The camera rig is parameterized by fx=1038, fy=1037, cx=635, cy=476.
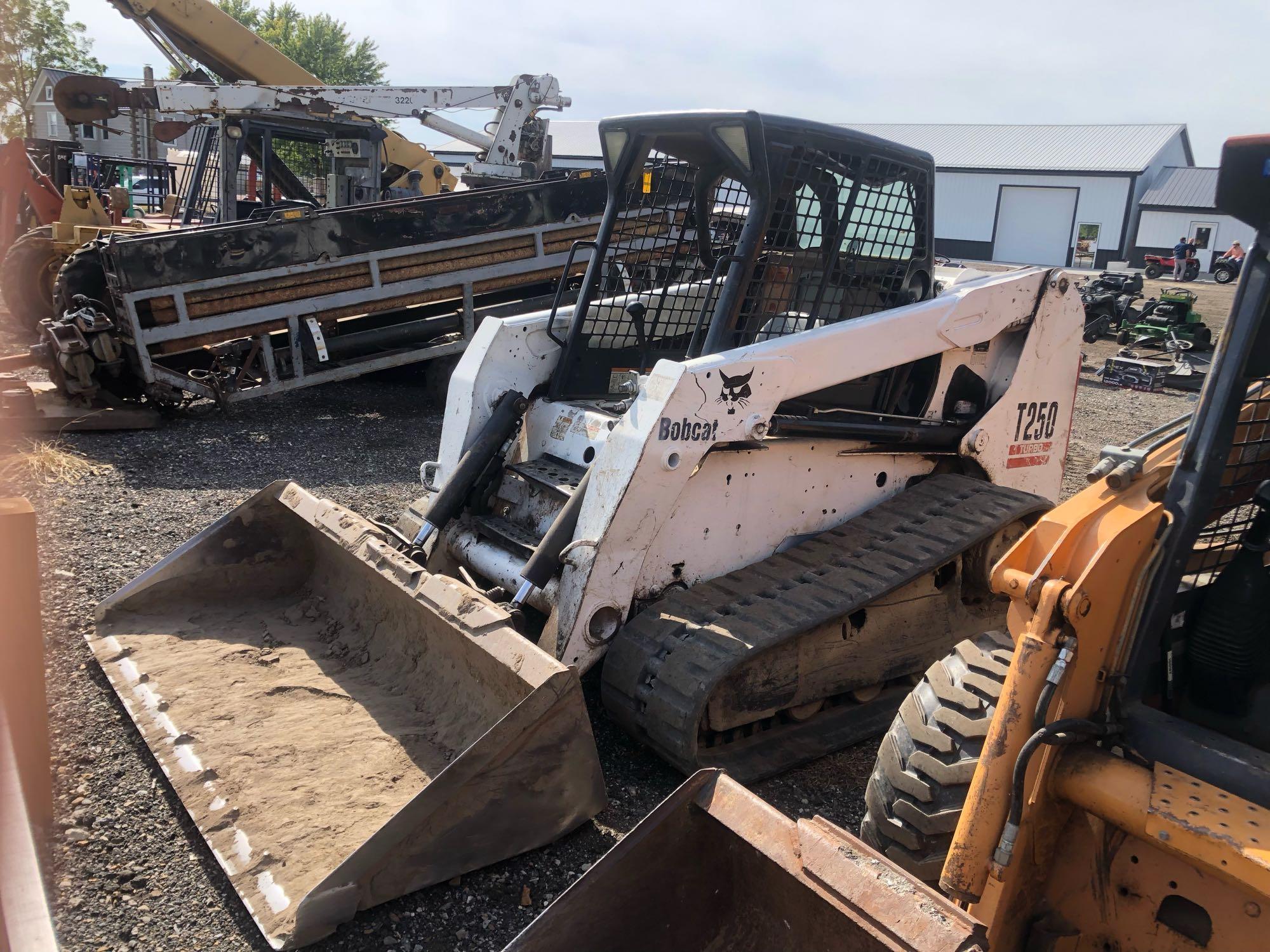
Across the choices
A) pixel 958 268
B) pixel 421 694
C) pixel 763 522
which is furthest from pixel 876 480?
pixel 421 694

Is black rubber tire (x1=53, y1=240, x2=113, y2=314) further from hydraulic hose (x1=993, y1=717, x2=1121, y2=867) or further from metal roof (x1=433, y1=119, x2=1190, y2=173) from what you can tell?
Answer: metal roof (x1=433, y1=119, x2=1190, y2=173)

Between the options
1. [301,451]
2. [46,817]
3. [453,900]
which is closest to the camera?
[453,900]

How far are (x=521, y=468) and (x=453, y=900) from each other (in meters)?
1.93

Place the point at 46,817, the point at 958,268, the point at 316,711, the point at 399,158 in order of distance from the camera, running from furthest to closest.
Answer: the point at 399,158, the point at 958,268, the point at 316,711, the point at 46,817

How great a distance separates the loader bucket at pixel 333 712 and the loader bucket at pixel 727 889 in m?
0.63

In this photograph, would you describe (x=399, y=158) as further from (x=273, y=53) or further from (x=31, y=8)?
(x=31, y=8)

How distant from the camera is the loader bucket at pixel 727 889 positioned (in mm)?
1994

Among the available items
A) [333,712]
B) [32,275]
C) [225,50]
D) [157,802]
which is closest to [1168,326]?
[225,50]

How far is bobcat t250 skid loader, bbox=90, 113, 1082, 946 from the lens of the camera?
3.04 metres

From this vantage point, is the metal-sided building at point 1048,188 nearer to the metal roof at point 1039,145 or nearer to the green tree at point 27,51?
the metal roof at point 1039,145

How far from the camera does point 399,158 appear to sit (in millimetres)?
11641

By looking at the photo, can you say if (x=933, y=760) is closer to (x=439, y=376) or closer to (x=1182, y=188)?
(x=439, y=376)

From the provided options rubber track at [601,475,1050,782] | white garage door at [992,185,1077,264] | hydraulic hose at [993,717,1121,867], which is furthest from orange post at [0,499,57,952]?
white garage door at [992,185,1077,264]

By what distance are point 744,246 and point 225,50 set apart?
10038 mm
